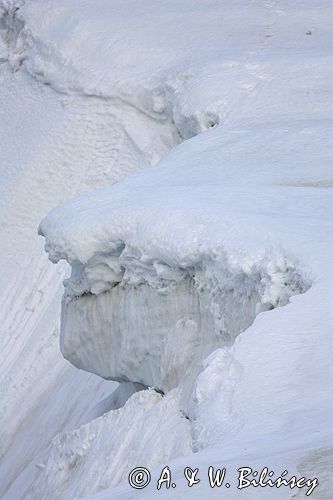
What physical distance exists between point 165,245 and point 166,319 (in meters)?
0.64

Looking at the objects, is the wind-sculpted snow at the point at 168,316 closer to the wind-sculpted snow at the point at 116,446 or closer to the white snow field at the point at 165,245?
the white snow field at the point at 165,245

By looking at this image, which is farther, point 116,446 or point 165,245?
point 116,446

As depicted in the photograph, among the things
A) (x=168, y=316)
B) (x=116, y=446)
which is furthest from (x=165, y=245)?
(x=116, y=446)

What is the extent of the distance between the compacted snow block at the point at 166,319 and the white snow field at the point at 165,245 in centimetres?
2

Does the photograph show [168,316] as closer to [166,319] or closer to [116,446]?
[166,319]

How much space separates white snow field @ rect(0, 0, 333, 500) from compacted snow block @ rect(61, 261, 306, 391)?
0.02 meters

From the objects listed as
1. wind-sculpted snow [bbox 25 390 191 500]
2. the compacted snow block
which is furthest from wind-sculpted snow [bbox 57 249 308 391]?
wind-sculpted snow [bbox 25 390 191 500]

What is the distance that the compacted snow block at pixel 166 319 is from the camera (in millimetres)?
7566

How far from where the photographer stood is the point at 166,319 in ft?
29.0

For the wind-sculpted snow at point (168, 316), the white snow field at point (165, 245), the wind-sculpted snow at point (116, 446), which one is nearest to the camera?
the white snow field at point (165, 245)

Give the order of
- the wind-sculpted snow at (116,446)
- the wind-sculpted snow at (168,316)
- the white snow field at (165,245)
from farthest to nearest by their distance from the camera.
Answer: the wind-sculpted snow at (116,446) → the wind-sculpted snow at (168,316) → the white snow field at (165,245)

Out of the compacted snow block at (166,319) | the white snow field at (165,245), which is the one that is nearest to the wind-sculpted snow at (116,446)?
the white snow field at (165,245)

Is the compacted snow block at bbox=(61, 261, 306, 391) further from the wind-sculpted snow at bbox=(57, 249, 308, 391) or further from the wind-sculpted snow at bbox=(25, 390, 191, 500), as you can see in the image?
the wind-sculpted snow at bbox=(25, 390, 191, 500)

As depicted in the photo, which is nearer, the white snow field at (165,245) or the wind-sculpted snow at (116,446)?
the white snow field at (165,245)
